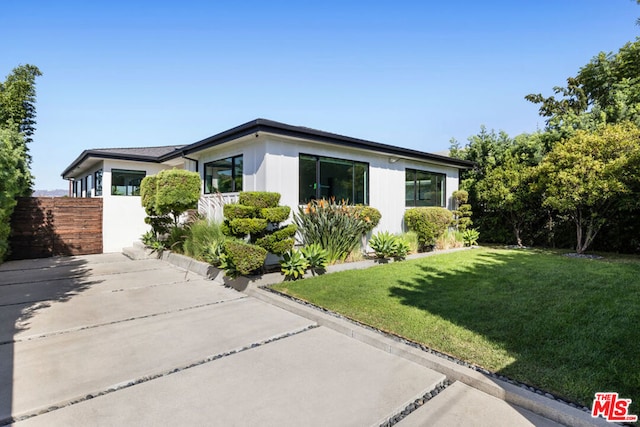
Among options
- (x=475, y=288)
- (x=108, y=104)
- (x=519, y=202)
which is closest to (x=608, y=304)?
(x=475, y=288)

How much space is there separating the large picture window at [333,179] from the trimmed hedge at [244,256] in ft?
7.65

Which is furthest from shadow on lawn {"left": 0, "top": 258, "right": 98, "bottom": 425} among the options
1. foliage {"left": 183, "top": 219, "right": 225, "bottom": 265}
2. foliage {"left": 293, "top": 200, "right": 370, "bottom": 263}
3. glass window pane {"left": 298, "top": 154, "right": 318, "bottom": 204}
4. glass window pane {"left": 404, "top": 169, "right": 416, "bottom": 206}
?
glass window pane {"left": 404, "top": 169, "right": 416, "bottom": 206}

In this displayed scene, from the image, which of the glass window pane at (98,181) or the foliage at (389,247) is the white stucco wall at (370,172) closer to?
the foliage at (389,247)

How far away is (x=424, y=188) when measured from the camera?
11023 millimetres

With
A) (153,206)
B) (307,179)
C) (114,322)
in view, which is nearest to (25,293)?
(114,322)

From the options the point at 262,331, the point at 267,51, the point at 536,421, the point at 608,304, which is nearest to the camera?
the point at 536,421

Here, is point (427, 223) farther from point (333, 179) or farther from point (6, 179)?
point (6, 179)

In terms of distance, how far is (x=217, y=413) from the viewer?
2195 millimetres

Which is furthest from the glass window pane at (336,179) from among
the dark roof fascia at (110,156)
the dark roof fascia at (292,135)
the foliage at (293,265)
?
the dark roof fascia at (110,156)

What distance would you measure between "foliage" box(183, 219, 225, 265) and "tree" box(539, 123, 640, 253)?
8692mm

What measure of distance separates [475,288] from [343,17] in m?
7.85

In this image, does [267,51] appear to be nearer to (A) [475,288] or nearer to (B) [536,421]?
(A) [475,288]

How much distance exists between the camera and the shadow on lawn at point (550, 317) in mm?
2508

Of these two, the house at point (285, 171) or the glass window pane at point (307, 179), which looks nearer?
the house at point (285, 171)
